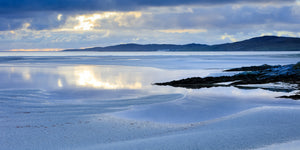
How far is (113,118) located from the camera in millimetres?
8180

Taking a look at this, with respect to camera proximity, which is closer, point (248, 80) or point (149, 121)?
point (149, 121)

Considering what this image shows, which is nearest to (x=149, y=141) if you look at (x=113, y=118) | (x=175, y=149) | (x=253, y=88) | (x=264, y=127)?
(x=175, y=149)

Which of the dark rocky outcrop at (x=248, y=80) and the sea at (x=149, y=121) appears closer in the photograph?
the sea at (x=149, y=121)

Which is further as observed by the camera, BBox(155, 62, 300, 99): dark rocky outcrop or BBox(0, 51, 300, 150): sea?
BBox(155, 62, 300, 99): dark rocky outcrop

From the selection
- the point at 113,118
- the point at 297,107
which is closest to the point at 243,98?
the point at 297,107

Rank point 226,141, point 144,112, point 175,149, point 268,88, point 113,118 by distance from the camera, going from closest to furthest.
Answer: point 175,149, point 226,141, point 113,118, point 144,112, point 268,88

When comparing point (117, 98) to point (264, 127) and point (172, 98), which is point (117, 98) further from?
point (264, 127)

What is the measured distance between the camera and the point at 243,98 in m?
11.2

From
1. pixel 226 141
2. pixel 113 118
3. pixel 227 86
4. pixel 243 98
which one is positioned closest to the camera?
pixel 226 141

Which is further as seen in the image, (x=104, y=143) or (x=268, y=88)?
(x=268, y=88)

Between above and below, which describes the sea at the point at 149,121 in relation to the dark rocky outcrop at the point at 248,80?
below

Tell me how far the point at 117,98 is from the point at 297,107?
5.82 metres

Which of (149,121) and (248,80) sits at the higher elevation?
(248,80)

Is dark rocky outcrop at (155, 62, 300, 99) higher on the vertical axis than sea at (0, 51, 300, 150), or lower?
higher
